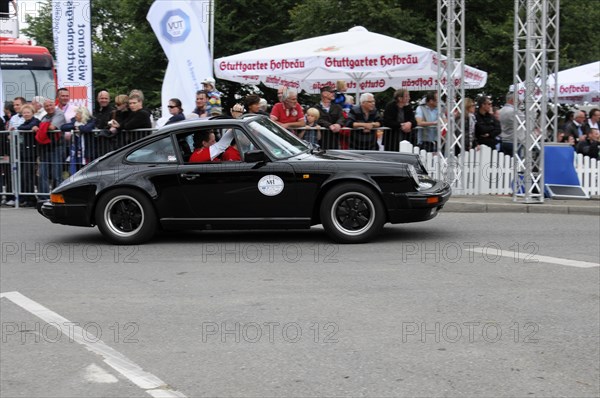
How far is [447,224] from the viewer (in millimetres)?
11867

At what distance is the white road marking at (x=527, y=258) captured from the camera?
8.84 metres

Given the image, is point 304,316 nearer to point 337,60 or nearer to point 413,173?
A: point 413,173

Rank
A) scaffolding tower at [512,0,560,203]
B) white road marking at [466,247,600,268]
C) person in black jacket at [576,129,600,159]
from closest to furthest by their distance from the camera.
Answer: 1. white road marking at [466,247,600,268]
2. scaffolding tower at [512,0,560,203]
3. person in black jacket at [576,129,600,159]

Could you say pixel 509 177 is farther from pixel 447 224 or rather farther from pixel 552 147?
pixel 447 224

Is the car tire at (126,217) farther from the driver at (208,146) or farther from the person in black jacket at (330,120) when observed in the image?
the person in black jacket at (330,120)

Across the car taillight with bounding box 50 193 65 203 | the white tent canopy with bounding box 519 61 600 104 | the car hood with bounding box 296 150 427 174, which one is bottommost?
the car taillight with bounding box 50 193 65 203

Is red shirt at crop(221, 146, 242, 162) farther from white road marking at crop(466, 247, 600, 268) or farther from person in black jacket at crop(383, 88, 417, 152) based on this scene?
person in black jacket at crop(383, 88, 417, 152)

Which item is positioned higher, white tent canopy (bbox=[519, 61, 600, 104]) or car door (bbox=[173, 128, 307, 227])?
white tent canopy (bbox=[519, 61, 600, 104])

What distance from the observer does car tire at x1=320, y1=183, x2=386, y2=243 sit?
9.92 m

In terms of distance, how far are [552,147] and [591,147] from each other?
2.60m

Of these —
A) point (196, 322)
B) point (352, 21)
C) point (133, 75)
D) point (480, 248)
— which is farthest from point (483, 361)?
point (133, 75)

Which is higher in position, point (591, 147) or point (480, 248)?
point (591, 147)

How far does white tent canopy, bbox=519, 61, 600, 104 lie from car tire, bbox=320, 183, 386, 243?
1144cm

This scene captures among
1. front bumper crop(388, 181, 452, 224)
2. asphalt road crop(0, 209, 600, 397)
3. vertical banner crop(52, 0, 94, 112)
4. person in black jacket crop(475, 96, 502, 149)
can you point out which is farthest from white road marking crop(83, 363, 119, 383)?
vertical banner crop(52, 0, 94, 112)
